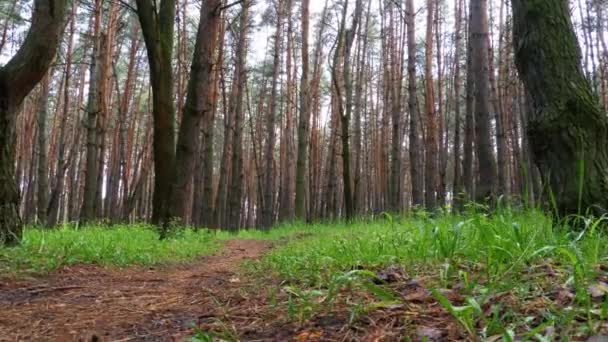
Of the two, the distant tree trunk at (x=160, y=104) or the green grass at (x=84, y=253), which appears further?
the distant tree trunk at (x=160, y=104)

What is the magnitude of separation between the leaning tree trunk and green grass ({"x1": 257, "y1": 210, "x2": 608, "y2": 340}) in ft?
1.11

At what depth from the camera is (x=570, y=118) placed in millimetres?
3078

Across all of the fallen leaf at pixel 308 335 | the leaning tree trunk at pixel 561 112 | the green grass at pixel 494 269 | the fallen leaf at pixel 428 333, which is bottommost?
the fallen leaf at pixel 308 335

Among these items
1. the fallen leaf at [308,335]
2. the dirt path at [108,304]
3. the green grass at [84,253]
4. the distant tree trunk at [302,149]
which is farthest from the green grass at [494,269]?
the distant tree trunk at [302,149]

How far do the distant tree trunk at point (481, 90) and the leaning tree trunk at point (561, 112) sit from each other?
13.2ft

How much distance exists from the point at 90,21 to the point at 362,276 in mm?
17941

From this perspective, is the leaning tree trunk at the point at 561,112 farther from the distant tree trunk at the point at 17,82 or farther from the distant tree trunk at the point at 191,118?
the distant tree trunk at the point at 191,118

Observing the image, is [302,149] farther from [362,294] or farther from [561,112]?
[362,294]

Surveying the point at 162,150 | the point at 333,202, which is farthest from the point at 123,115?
the point at 162,150

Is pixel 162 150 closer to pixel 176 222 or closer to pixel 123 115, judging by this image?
pixel 176 222

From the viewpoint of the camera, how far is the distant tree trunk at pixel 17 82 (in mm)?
4574

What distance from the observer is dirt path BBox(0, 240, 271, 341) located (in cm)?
223

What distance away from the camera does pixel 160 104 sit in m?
8.12

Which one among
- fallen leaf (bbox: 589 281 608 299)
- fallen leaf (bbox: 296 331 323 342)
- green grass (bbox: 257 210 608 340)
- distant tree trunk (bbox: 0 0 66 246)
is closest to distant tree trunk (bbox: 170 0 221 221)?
distant tree trunk (bbox: 0 0 66 246)
